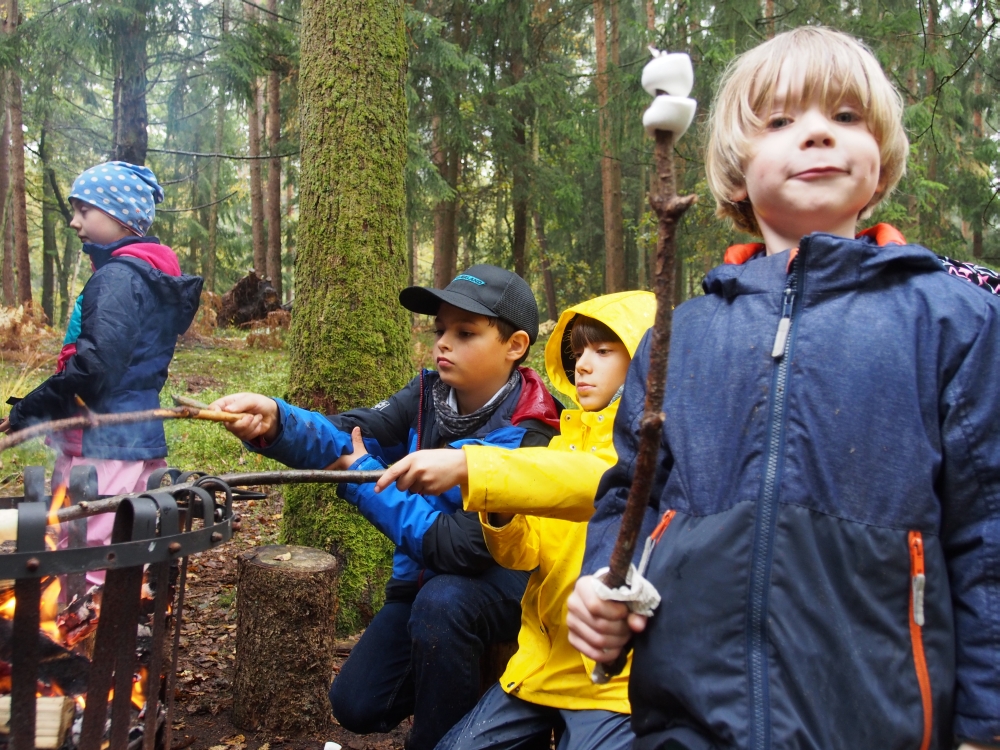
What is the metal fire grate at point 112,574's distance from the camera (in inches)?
55.6

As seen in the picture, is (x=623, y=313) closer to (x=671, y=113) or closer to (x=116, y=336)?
(x=671, y=113)

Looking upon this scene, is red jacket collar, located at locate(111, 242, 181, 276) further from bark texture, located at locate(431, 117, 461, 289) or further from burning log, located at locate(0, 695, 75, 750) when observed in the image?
bark texture, located at locate(431, 117, 461, 289)

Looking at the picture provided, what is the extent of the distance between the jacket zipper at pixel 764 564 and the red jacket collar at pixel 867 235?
0.34m

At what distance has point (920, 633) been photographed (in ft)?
3.95

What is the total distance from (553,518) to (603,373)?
49cm

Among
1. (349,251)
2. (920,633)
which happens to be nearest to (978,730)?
(920,633)

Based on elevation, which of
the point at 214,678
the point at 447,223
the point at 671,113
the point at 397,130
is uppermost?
the point at 447,223

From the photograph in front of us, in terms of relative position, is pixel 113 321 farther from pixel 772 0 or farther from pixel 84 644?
pixel 772 0

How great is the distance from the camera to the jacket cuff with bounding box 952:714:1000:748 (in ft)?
3.81

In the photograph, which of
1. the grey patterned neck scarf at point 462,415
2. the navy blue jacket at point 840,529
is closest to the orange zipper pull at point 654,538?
the navy blue jacket at point 840,529

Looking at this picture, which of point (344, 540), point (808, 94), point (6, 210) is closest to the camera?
point (808, 94)

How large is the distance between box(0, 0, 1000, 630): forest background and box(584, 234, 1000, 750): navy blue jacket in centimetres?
265

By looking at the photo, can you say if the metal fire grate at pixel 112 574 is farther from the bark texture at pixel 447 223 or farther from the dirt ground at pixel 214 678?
the bark texture at pixel 447 223

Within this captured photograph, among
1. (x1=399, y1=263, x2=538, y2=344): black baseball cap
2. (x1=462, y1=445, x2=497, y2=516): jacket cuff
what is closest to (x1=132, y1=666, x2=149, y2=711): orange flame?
(x1=462, y1=445, x2=497, y2=516): jacket cuff
